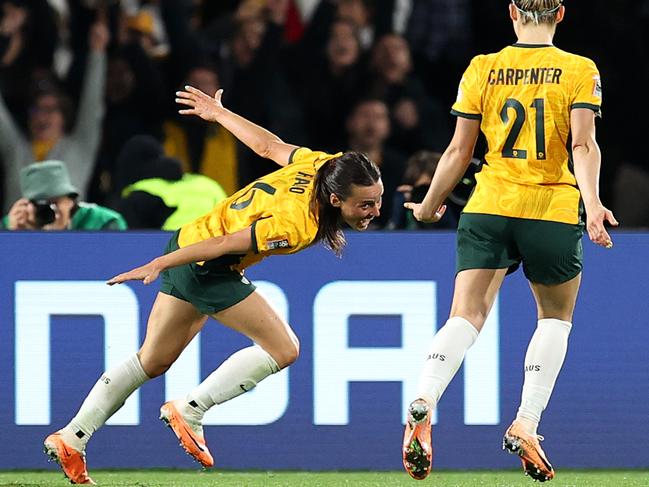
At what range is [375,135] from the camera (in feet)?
29.4

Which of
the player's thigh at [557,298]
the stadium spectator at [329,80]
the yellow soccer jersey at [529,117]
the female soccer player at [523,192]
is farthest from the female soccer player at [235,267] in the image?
the stadium spectator at [329,80]

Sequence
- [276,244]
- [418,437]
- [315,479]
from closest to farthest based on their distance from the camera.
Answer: [418,437] < [276,244] < [315,479]

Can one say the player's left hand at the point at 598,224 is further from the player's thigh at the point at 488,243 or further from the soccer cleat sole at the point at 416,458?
the soccer cleat sole at the point at 416,458

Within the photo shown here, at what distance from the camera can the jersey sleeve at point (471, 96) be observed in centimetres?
515

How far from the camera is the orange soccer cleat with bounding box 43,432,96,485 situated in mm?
5867

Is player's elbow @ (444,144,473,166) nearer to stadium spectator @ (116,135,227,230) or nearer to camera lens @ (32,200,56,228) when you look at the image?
stadium spectator @ (116,135,227,230)

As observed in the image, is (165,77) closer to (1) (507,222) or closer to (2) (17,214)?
(2) (17,214)

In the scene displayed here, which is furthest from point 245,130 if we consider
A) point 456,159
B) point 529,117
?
point 529,117

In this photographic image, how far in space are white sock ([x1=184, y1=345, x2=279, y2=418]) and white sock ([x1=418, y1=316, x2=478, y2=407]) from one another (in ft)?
2.94

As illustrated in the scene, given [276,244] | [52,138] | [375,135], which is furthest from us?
[375,135]

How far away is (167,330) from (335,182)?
3.03 feet

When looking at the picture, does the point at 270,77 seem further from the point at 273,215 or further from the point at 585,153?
the point at 585,153

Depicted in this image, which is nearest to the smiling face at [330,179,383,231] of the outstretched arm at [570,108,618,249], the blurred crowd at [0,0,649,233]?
the outstretched arm at [570,108,618,249]

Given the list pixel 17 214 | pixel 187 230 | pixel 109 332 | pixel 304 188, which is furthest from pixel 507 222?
pixel 17 214
